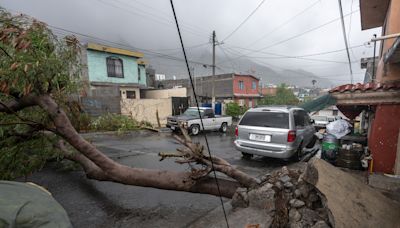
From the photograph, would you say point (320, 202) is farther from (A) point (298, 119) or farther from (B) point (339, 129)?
(B) point (339, 129)

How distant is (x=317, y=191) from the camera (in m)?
3.09

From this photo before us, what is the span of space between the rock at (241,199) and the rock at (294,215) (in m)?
0.75

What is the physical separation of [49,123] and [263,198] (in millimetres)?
4670

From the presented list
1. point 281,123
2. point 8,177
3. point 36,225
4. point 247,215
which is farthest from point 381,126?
point 8,177

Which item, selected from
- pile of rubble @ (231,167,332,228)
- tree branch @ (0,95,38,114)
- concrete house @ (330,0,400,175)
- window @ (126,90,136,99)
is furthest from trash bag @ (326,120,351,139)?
window @ (126,90,136,99)

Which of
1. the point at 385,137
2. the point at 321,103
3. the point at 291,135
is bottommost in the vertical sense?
the point at 291,135

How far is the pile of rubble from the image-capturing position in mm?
2961

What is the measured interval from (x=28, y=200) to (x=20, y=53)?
2568 millimetres

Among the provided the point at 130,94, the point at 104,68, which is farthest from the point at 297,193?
the point at 130,94

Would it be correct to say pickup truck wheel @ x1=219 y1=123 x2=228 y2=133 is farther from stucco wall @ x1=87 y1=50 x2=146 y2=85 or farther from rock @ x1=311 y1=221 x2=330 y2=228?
rock @ x1=311 y1=221 x2=330 y2=228

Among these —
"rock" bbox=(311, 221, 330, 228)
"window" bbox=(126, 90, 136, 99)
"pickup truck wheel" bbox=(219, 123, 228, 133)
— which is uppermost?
"window" bbox=(126, 90, 136, 99)

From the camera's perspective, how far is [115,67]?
21.5 metres

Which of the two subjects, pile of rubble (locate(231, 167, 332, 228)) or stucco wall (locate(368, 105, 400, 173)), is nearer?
pile of rubble (locate(231, 167, 332, 228))

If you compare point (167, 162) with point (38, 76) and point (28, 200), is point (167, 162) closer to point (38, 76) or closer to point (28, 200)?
point (38, 76)
